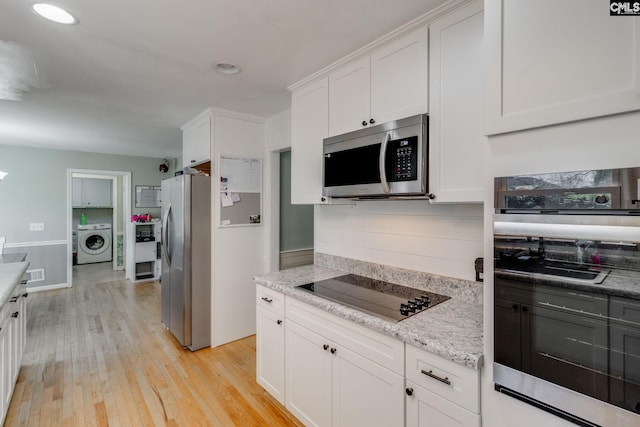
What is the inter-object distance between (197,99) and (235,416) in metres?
2.65

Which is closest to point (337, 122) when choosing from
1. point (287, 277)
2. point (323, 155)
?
point (323, 155)

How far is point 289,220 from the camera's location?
12.6 feet

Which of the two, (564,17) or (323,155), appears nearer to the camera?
(564,17)

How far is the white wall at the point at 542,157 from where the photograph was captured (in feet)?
2.76

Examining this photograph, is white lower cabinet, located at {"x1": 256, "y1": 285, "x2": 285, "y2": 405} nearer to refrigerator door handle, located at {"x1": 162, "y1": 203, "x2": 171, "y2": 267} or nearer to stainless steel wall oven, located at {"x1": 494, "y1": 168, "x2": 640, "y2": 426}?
stainless steel wall oven, located at {"x1": 494, "y1": 168, "x2": 640, "y2": 426}

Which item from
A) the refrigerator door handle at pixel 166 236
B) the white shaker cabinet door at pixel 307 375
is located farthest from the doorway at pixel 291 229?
the white shaker cabinet door at pixel 307 375

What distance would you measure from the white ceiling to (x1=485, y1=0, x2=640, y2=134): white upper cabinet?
2.25 ft

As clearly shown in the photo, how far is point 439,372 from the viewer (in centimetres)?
127

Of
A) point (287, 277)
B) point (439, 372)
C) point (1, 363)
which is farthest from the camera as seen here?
point (287, 277)

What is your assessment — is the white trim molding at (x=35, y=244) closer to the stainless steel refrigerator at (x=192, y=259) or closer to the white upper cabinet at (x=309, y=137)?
the stainless steel refrigerator at (x=192, y=259)

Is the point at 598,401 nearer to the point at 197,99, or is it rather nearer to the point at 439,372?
the point at 439,372

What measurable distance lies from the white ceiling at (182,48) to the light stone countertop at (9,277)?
150cm

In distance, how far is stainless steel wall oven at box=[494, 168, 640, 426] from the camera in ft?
2.70

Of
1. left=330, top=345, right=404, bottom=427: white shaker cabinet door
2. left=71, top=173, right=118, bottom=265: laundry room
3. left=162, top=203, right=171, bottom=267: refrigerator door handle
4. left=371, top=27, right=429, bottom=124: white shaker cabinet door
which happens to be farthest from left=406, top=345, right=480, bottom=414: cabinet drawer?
left=71, top=173, right=118, bottom=265: laundry room
